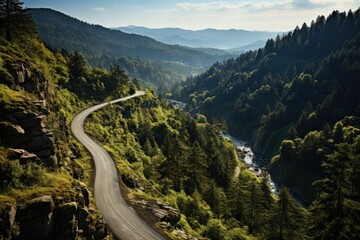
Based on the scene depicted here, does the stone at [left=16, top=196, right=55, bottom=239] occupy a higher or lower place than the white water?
higher

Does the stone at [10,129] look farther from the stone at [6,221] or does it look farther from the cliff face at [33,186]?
the stone at [6,221]

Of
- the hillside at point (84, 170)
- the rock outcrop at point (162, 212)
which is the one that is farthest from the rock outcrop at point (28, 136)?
the rock outcrop at point (162, 212)

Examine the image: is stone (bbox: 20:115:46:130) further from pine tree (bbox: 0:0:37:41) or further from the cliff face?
pine tree (bbox: 0:0:37:41)

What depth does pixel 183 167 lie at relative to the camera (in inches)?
3467

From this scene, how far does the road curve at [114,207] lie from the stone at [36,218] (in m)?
13.2

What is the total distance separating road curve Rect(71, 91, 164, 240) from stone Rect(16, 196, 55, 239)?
43.2ft

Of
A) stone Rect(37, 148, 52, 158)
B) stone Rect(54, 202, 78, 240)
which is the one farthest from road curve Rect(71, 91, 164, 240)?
stone Rect(37, 148, 52, 158)

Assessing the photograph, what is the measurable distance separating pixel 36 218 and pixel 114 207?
18.8m

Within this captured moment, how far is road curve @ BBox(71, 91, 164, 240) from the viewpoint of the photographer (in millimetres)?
41438

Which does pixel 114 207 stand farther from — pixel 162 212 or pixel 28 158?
pixel 28 158

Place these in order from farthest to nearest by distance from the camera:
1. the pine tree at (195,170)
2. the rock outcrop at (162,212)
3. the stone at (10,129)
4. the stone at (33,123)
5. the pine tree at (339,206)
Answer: the pine tree at (195,170), the rock outcrop at (162,212), the pine tree at (339,206), the stone at (33,123), the stone at (10,129)

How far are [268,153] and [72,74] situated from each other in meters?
122

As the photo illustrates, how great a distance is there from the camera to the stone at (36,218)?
27.6m

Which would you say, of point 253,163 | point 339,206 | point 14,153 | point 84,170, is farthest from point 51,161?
point 253,163
